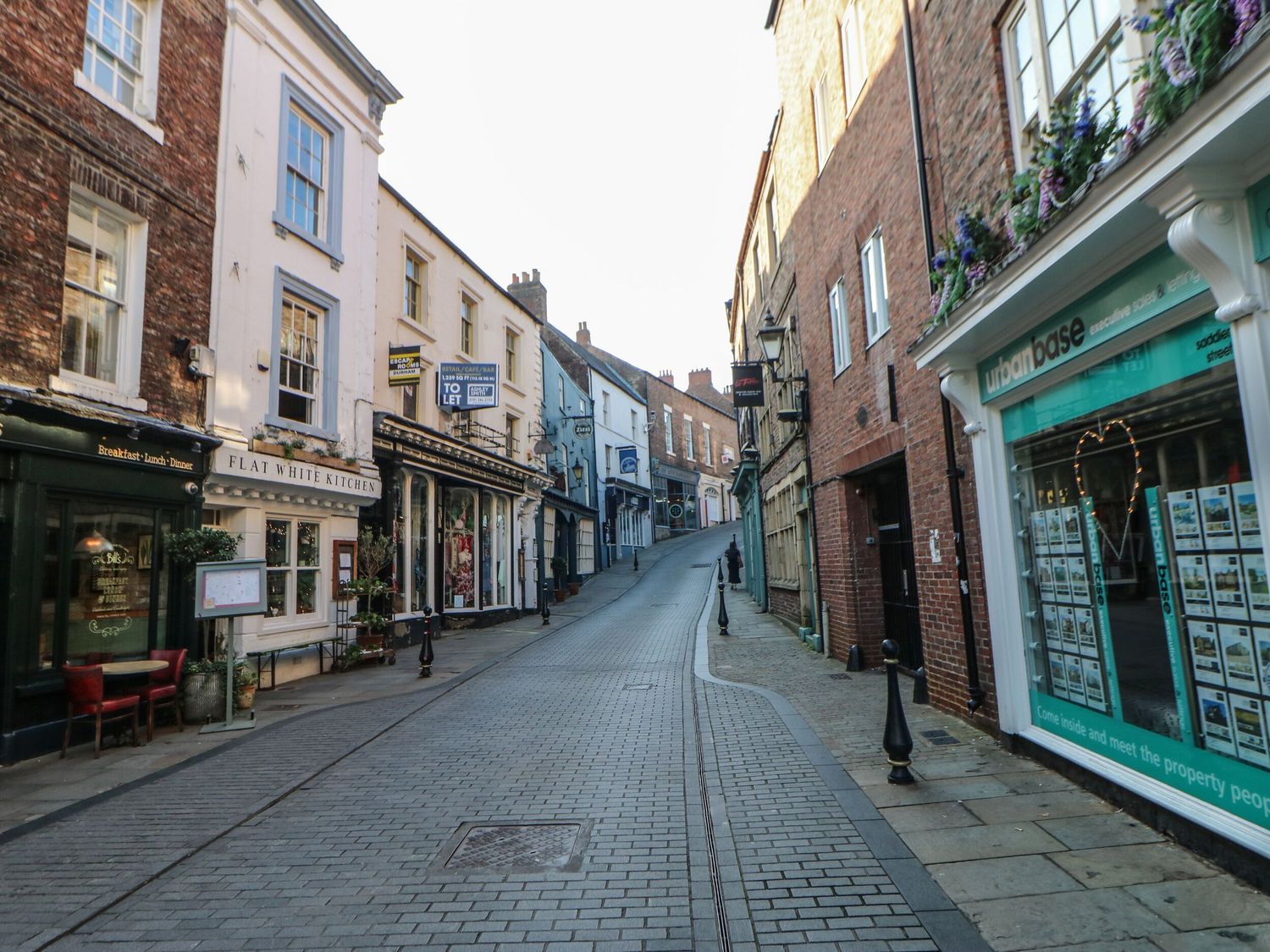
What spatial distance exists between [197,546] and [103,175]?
4.43 metres

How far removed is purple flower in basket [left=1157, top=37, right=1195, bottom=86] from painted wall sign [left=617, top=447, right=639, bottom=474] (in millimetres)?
37535

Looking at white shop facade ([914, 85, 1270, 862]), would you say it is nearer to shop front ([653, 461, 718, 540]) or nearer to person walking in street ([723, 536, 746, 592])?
person walking in street ([723, 536, 746, 592])

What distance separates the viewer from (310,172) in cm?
1383

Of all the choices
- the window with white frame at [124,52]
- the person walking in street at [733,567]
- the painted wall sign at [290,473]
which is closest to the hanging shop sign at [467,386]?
the painted wall sign at [290,473]

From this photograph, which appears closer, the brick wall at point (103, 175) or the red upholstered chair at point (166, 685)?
the brick wall at point (103, 175)

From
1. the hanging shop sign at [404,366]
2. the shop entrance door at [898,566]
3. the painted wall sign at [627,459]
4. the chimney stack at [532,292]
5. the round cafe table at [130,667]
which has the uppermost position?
the chimney stack at [532,292]

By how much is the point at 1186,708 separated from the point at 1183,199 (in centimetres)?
→ 275

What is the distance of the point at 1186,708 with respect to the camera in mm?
4465

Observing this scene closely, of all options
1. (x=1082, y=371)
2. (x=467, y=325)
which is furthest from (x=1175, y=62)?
(x=467, y=325)

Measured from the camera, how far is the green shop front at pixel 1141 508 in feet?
12.8

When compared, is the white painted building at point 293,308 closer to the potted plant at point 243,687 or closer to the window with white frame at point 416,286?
the potted plant at point 243,687

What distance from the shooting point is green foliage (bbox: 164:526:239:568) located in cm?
966

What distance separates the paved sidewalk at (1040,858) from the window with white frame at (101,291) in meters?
8.98

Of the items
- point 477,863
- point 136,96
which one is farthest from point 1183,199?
point 136,96
